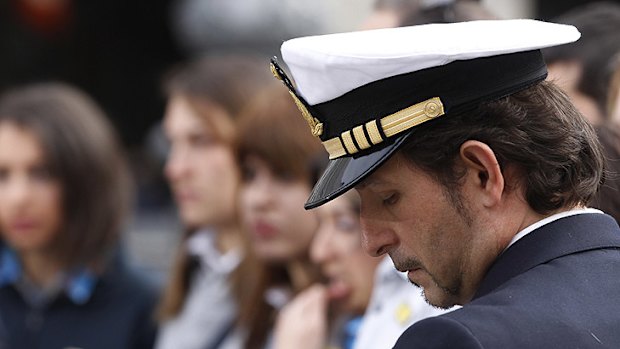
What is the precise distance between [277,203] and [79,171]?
1.12 meters

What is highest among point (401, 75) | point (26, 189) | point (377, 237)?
point (401, 75)

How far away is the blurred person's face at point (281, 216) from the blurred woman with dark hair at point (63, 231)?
2.83 ft

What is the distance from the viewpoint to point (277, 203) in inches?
155

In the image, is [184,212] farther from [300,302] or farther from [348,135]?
[348,135]

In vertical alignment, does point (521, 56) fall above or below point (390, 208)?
above

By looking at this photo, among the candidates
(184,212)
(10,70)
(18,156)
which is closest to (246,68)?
(184,212)

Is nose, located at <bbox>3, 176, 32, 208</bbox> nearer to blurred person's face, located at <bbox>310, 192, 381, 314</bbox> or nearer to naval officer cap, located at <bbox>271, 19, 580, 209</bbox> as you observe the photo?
blurred person's face, located at <bbox>310, 192, 381, 314</bbox>

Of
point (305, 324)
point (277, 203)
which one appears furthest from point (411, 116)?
point (277, 203)

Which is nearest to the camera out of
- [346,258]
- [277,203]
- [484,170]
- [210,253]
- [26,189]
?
[484,170]

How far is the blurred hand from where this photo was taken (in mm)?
3535

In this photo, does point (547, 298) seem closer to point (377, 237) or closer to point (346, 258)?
point (377, 237)

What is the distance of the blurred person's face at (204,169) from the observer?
454 centimetres

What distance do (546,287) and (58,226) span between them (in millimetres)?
3184

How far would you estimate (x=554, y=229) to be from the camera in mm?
1985
